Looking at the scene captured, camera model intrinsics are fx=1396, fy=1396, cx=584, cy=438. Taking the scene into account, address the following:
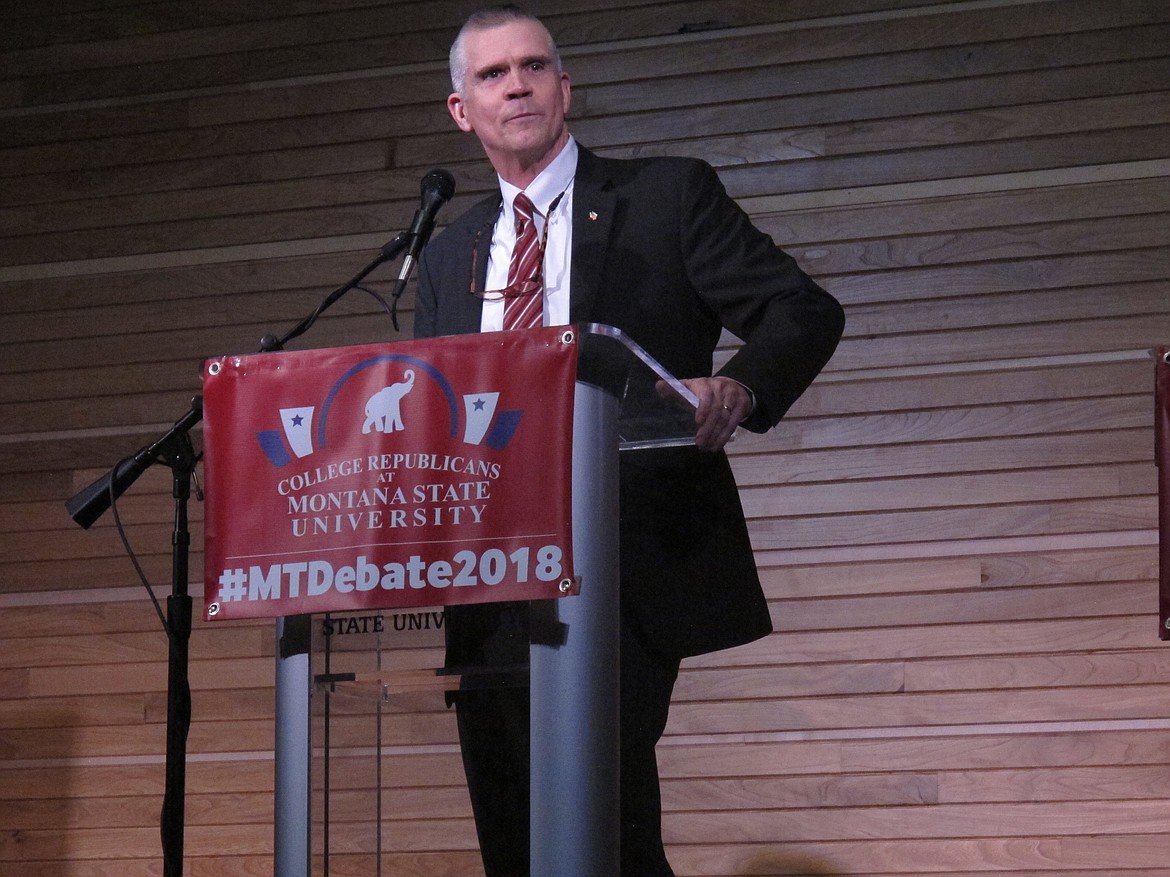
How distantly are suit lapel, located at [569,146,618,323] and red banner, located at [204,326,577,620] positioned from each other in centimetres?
47

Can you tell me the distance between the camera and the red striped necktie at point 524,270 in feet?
6.27

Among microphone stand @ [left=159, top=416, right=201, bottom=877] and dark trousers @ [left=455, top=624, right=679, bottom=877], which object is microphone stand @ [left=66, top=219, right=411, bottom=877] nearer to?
microphone stand @ [left=159, top=416, right=201, bottom=877]

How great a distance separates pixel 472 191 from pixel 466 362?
7.37 ft

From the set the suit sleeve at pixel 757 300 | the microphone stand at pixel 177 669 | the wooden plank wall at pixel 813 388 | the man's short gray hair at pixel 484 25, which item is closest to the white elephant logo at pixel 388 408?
the suit sleeve at pixel 757 300

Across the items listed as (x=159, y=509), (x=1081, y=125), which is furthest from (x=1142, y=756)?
(x=159, y=509)

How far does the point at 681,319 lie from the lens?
1.99 metres

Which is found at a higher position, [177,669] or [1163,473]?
[1163,473]

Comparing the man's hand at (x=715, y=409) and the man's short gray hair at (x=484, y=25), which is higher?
the man's short gray hair at (x=484, y=25)

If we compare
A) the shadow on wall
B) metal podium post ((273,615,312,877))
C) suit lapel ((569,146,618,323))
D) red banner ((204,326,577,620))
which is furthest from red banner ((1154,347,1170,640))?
the shadow on wall

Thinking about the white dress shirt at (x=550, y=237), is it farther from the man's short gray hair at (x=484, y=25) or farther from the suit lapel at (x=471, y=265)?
the man's short gray hair at (x=484, y=25)

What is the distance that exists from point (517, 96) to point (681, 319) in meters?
0.44

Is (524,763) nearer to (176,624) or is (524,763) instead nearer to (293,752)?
(293,752)

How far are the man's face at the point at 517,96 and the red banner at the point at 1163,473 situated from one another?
1.24 metres

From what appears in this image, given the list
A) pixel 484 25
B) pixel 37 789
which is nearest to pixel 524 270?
pixel 484 25
